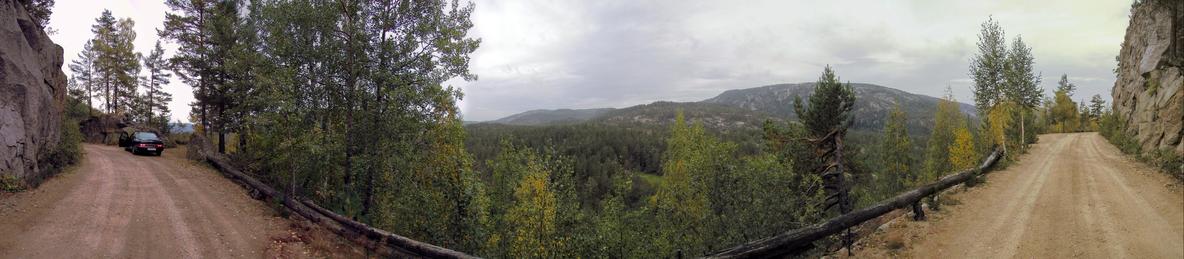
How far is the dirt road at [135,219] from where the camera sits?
1130cm

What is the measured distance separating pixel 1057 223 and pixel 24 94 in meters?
32.8

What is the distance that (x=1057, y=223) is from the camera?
10.2 m

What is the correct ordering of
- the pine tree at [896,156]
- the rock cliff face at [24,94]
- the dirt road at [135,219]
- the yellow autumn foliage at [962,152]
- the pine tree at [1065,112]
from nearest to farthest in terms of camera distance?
the dirt road at [135,219] < the rock cliff face at [24,94] < the yellow autumn foliage at [962,152] < the pine tree at [896,156] < the pine tree at [1065,112]

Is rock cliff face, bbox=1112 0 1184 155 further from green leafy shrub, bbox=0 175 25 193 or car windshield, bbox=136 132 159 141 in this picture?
car windshield, bbox=136 132 159 141

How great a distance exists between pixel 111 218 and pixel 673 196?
22.8 metres

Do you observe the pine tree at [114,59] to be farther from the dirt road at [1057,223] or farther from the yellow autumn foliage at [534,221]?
the dirt road at [1057,223]

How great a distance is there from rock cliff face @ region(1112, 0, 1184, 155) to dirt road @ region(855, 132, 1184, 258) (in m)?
2.84

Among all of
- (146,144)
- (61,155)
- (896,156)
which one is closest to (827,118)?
(896,156)

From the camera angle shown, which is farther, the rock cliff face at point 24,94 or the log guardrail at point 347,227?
the rock cliff face at point 24,94

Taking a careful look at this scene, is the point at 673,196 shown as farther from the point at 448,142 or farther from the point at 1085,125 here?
the point at 1085,125

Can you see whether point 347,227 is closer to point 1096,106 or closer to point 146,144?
point 146,144

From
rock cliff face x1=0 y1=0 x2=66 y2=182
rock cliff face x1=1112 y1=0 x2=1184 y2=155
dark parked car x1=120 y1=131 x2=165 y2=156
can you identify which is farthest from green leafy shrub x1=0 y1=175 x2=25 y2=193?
rock cliff face x1=1112 y1=0 x2=1184 y2=155

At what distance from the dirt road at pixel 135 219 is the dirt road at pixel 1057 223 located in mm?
16956

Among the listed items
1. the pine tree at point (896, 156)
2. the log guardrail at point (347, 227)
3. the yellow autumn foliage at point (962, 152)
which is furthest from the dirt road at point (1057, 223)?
the pine tree at point (896, 156)
